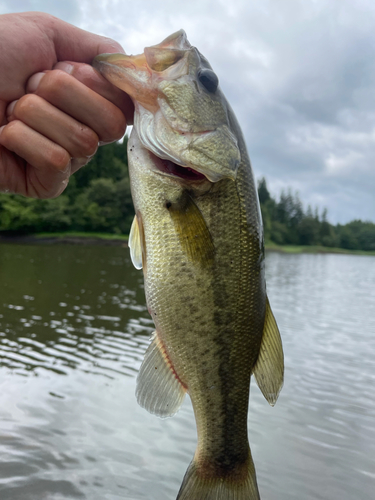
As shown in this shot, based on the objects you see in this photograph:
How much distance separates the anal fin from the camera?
7.77ft

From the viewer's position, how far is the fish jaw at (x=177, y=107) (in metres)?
2.20

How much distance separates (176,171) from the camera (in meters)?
2.31

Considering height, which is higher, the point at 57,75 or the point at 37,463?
the point at 57,75

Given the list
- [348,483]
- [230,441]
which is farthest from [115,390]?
[230,441]

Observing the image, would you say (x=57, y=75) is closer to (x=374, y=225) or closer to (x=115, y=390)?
(x=115, y=390)

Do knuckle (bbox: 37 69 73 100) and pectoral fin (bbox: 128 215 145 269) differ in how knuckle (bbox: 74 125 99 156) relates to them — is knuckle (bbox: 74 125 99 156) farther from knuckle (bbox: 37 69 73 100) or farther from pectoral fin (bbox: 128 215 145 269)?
pectoral fin (bbox: 128 215 145 269)

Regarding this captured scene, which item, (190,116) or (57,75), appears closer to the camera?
Result: (57,75)

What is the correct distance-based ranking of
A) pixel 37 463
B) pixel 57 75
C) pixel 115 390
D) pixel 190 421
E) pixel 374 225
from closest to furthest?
1. pixel 57 75
2. pixel 37 463
3. pixel 190 421
4. pixel 115 390
5. pixel 374 225

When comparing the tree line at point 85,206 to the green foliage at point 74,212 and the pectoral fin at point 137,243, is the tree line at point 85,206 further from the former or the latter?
the pectoral fin at point 137,243

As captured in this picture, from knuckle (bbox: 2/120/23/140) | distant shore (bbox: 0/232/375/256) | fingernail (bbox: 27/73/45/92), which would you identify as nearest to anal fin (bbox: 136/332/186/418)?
knuckle (bbox: 2/120/23/140)

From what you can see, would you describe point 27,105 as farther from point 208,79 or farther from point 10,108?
point 208,79

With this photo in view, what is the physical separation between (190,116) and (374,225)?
149 m

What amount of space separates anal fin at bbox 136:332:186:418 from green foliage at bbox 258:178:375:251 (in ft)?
317

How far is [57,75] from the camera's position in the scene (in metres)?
2.12
